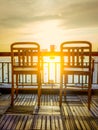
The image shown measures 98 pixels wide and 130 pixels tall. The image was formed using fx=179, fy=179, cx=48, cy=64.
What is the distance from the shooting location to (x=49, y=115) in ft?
8.90

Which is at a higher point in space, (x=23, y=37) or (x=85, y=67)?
(x=23, y=37)

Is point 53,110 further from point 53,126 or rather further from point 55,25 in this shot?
point 55,25

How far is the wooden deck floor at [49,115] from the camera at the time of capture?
230 cm

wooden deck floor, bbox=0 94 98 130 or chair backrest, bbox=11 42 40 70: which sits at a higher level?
chair backrest, bbox=11 42 40 70

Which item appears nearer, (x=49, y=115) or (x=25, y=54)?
(x=49, y=115)

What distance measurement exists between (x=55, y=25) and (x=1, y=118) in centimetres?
524

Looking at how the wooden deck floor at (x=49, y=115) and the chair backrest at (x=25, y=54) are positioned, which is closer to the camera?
the wooden deck floor at (x=49, y=115)

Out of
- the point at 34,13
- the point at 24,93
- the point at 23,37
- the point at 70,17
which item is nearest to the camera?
the point at 24,93

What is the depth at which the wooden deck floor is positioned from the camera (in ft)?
7.55

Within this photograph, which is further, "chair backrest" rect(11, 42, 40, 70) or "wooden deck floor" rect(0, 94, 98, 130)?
"chair backrest" rect(11, 42, 40, 70)

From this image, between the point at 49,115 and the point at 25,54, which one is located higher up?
the point at 25,54

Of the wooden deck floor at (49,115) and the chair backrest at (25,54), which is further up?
the chair backrest at (25,54)

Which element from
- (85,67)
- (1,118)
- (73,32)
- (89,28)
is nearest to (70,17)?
(89,28)

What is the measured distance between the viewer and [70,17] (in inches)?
245
